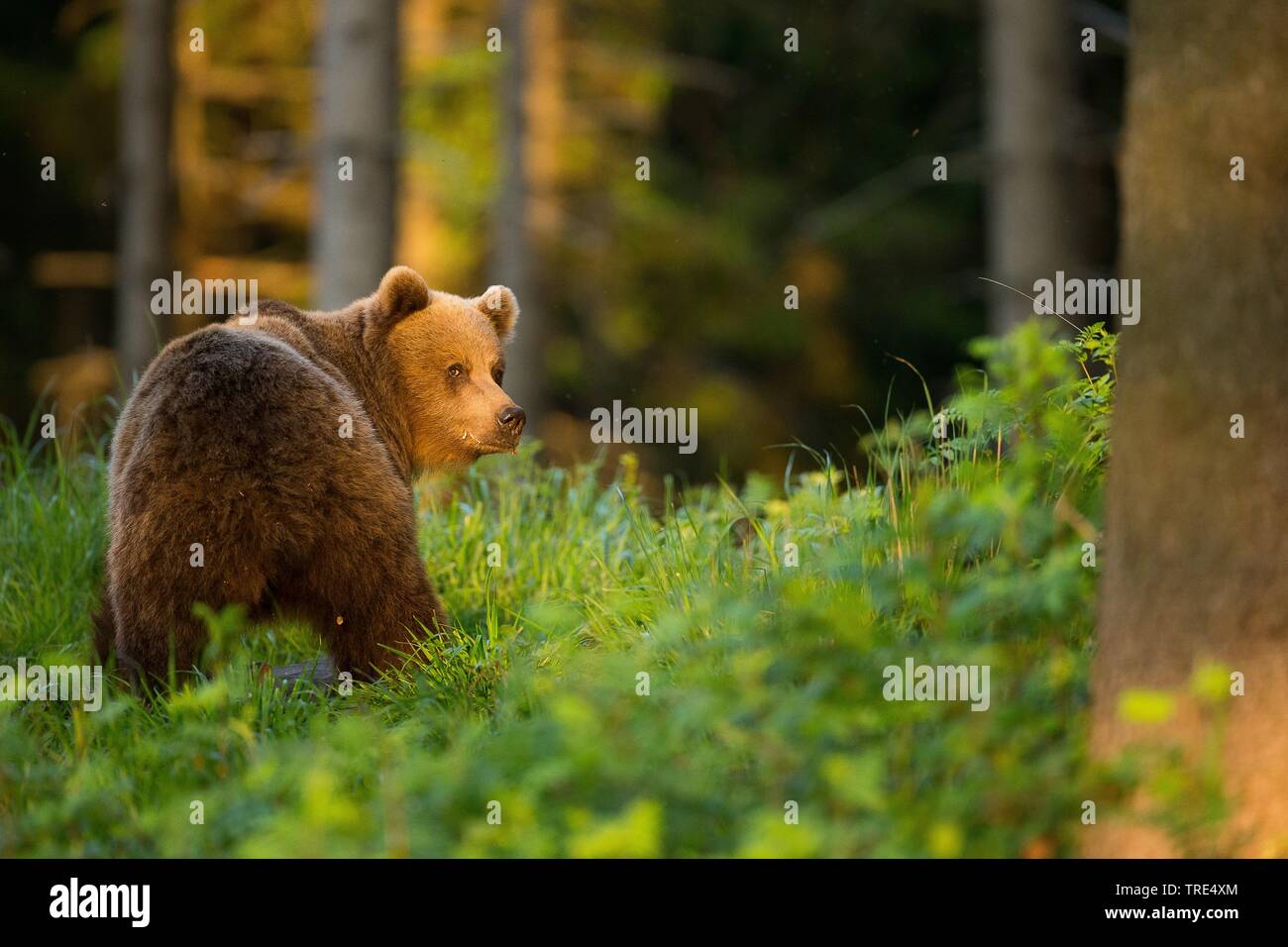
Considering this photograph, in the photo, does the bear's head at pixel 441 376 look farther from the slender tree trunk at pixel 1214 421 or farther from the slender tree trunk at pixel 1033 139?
the slender tree trunk at pixel 1033 139

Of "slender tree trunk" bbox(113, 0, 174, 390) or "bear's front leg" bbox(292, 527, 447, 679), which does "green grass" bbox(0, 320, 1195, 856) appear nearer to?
"bear's front leg" bbox(292, 527, 447, 679)

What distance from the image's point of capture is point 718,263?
19.2m

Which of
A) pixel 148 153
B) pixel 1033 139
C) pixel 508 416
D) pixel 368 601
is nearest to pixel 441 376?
pixel 508 416

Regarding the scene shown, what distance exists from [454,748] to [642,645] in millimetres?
729

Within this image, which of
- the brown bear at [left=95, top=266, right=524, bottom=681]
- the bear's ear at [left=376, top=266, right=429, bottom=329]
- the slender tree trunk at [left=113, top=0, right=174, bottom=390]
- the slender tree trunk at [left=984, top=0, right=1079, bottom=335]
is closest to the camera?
the brown bear at [left=95, top=266, right=524, bottom=681]

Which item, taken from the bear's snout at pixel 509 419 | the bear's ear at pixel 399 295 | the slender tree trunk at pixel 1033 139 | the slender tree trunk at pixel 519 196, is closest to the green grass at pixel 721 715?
the bear's snout at pixel 509 419

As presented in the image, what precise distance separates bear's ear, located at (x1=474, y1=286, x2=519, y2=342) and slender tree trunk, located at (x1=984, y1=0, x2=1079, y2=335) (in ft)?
22.8

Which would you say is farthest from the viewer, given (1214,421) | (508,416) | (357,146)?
(357,146)

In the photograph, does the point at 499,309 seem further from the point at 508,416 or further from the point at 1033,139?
the point at 1033,139

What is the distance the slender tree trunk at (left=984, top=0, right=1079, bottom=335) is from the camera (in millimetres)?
12633

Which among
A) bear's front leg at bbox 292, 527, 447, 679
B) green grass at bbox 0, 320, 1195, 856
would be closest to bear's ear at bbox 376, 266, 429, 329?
bear's front leg at bbox 292, 527, 447, 679

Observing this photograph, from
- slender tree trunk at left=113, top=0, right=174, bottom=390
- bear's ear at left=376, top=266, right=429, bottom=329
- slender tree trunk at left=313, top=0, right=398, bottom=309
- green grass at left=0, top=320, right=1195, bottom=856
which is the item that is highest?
slender tree trunk at left=113, top=0, right=174, bottom=390

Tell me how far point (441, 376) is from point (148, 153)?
1002 cm

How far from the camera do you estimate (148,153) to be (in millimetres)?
14836
